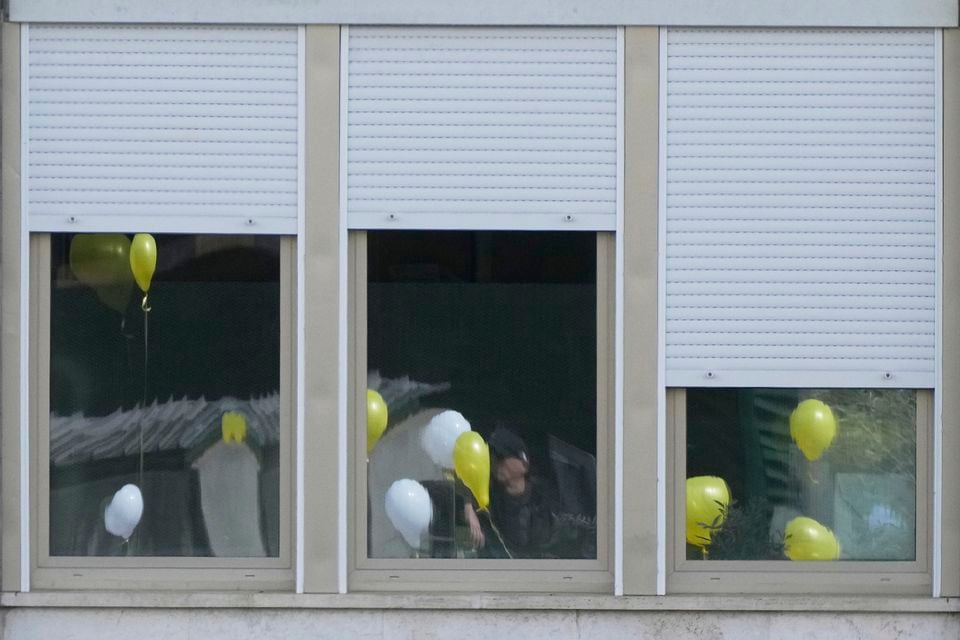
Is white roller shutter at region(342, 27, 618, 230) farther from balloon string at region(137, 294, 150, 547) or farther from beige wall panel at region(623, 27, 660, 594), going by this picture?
balloon string at region(137, 294, 150, 547)

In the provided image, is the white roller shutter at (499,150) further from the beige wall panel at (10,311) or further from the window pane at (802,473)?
the beige wall panel at (10,311)

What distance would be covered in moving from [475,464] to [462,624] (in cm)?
83

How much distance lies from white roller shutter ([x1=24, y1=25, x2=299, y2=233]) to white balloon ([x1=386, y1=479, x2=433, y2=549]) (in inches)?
63.9

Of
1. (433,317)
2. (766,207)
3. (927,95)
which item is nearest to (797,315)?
(766,207)

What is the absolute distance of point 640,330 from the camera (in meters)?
8.77

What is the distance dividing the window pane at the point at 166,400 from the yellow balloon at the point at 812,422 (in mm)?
2719

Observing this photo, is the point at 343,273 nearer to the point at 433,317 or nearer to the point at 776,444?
the point at 433,317

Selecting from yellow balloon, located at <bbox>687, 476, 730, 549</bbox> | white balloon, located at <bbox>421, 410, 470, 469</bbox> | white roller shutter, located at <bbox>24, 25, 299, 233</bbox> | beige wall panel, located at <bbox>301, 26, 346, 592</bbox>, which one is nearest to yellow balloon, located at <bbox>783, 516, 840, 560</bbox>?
yellow balloon, located at <bbox>687, 476, 730, 549</bbox>

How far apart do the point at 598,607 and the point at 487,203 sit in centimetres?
216

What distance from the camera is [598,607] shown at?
8688 millimetres

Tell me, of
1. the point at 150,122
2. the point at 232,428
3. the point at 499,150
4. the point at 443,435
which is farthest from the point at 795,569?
the point at 150,122

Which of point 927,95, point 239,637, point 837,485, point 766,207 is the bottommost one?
point 239,637

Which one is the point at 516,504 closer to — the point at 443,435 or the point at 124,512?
the point at 443,435

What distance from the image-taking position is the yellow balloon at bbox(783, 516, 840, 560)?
8.87 metres
